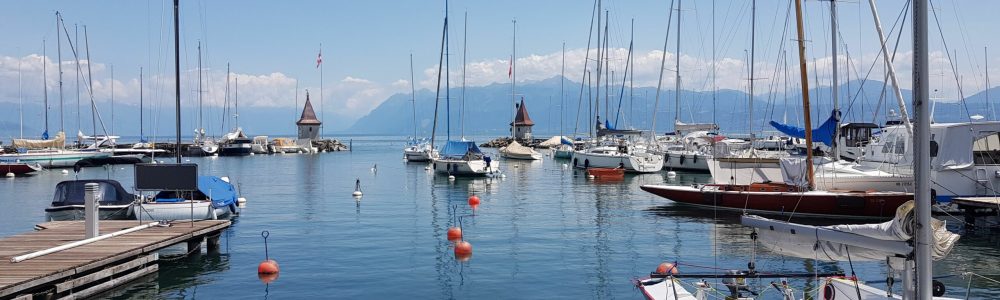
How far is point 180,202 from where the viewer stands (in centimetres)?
2895

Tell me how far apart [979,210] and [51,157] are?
7781cm

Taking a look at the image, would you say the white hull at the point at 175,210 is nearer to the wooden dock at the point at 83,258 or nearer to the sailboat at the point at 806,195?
the wooden dock at the point at 83,258

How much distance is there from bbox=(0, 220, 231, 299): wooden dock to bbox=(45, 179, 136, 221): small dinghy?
321 centimetres

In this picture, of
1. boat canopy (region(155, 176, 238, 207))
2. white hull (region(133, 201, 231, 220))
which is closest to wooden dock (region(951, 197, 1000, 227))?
white hull (region(133, 201, 231, 220))

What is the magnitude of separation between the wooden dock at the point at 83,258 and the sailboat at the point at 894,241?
39.9ft

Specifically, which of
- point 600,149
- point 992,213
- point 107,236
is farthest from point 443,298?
point 600,149

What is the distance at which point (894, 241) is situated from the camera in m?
11.4

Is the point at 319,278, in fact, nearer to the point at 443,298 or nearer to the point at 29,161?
the point at 443,298

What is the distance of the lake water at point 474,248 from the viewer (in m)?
20.3

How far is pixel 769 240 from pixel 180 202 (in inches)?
868

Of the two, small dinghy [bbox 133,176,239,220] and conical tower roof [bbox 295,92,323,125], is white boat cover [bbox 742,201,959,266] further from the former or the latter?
conical tower roof [bbox 295,92,323,125]

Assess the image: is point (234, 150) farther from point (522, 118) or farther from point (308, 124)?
point (522, 118)

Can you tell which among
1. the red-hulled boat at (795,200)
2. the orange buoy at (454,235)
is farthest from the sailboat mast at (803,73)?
the orange buoy at (454,235)

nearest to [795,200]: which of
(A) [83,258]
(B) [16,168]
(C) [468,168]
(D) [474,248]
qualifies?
(D) [474,248]
